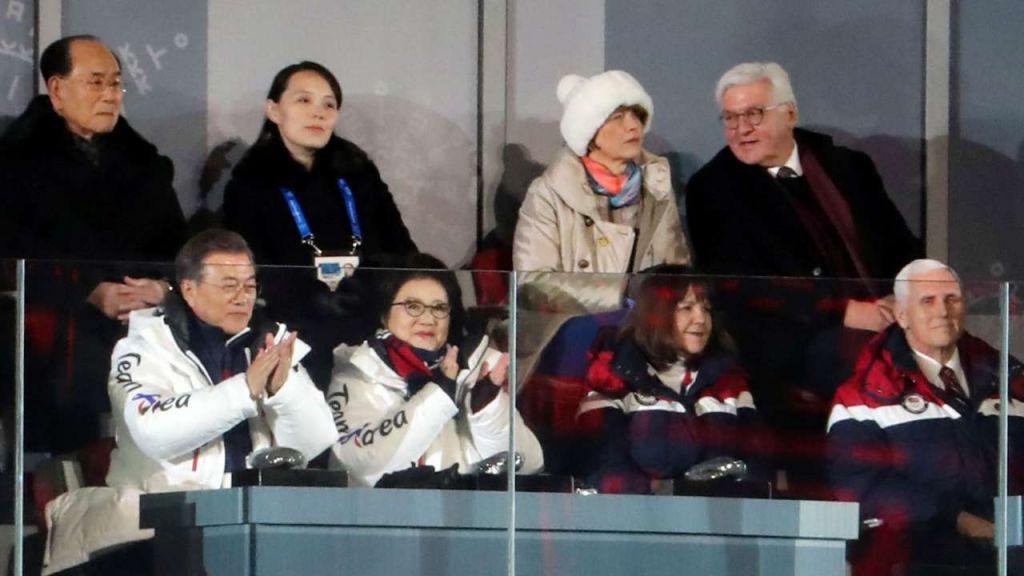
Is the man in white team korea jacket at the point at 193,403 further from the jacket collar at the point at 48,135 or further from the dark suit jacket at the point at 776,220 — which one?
the dark suit jacket at the point at 776,220

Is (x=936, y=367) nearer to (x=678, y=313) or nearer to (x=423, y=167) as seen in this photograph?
(x=678, y=313)

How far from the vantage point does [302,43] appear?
7891 millimetres

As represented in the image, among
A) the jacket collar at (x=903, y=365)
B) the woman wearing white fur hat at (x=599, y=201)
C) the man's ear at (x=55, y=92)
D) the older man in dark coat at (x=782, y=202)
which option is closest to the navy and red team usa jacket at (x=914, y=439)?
the jacket collar at (x=903, y=365)

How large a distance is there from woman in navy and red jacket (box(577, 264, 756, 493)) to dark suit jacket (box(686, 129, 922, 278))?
4.81ft

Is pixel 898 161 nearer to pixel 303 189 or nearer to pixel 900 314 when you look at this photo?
pixel 303 189

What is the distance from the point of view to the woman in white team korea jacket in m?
5.49

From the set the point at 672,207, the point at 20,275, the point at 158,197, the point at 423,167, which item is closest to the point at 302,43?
the point at 423,167

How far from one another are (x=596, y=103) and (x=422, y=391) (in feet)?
5.63

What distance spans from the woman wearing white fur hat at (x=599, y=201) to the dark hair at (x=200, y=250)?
4.54ft

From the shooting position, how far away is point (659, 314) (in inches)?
221

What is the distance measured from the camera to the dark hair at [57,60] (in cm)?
679

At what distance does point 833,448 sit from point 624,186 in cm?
155

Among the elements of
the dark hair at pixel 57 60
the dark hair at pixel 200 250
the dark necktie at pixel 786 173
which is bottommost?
the dark hair at pixel 200 250

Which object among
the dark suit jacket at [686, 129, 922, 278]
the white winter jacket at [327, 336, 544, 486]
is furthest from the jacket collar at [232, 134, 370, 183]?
the white winter jacket at [327, 336, 544, 486]
